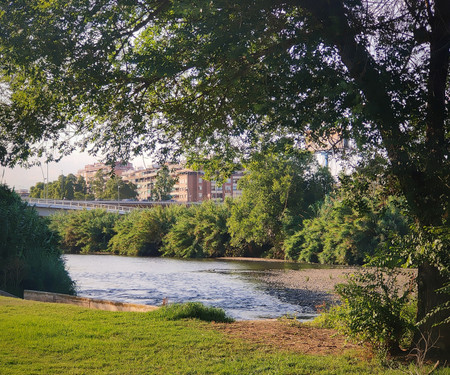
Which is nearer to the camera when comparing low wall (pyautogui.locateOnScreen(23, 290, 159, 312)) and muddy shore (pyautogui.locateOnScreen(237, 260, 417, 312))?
low wall (pyautogui.locateOnScreen(23, 290, 159, 312))

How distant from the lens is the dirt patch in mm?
8344

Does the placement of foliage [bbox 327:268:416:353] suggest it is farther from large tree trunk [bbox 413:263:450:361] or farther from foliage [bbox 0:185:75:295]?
foliage [bbox 0:185:75:295]

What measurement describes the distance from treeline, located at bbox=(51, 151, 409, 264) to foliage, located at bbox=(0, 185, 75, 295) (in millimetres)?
19535

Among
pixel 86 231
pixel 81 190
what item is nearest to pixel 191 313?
pixel 86 231

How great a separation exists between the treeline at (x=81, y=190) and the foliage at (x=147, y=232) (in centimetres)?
5411

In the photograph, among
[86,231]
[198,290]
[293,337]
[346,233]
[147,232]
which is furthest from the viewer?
[86,231]

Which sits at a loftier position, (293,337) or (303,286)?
(293,337)

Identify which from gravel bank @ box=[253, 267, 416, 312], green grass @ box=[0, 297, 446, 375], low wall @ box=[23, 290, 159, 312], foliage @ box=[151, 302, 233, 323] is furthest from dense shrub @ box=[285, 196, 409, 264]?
green grass @ box=[0, 297, 446, 375]

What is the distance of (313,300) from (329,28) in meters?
15.3

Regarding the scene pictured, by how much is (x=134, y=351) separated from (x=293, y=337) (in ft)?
9.41

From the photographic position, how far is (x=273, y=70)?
8.21 m

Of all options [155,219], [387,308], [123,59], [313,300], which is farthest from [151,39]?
[155,219]

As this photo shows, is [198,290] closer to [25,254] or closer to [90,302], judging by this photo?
[25,254]

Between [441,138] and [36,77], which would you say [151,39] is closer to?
[36,77]
